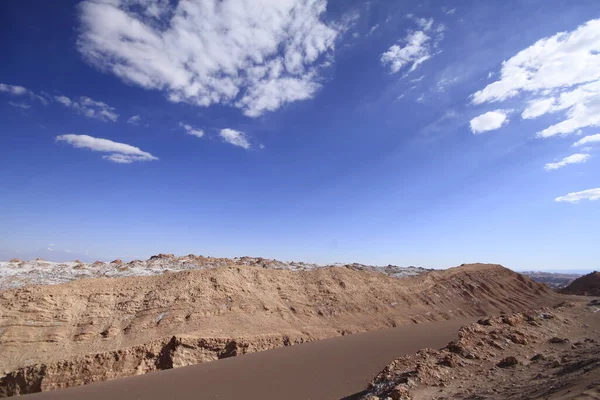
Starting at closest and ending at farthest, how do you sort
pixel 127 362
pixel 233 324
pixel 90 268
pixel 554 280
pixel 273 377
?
pixel 273 377 < pixel 127 362 < pixel 233 324 < pixel 90 268 < pixel 554 280

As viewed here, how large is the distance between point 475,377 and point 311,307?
1274 centimetres

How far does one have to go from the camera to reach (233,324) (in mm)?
15781

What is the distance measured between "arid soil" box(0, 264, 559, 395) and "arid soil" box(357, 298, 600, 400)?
8.51 metres

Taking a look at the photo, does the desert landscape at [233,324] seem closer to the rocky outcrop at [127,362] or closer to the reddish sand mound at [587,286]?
the rocky outcrop at [127,362]

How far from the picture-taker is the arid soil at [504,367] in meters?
5.75

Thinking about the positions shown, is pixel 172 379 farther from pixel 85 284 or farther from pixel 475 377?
pixel 475 377

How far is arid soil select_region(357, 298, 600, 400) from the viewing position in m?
5.75

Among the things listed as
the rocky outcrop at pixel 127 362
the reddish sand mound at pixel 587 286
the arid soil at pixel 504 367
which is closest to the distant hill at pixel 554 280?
the reddish sand mound at pixel 587 286

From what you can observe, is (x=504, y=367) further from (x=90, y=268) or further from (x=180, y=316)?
(x=90, y=268)

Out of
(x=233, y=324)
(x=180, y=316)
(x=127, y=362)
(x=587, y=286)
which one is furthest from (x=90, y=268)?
(x=587, y=286)

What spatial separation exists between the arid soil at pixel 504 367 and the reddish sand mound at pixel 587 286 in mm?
26381

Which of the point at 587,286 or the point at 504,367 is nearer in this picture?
the point at 504,367

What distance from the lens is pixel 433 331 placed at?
17766mm

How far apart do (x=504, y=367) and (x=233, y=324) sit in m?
11.7
